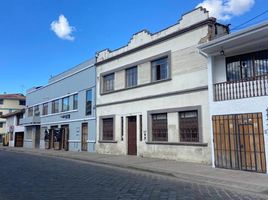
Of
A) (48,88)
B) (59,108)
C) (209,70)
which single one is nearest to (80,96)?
(59,108)

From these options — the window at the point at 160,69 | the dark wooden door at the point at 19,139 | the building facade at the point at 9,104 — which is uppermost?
the building facade at the point at 9,104

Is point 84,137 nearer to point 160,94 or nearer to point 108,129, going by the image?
point 108,129

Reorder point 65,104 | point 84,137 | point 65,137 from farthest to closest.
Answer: point 65,104 → point 65,137 → point 84,137

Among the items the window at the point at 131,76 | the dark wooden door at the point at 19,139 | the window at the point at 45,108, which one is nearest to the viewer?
the window at the point at 131,76

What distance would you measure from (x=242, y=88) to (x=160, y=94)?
5.71 m

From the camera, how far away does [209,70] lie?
14.1m

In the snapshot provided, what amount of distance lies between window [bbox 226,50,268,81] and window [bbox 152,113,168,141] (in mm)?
4943

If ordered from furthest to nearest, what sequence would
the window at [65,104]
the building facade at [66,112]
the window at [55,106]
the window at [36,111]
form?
the window at [36,111] < the window at [55,106] < the window at [65,104] < the building facade at [66,112]

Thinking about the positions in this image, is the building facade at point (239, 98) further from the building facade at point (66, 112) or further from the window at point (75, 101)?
the window at point (75, 101)

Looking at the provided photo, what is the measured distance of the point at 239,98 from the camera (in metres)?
12.7

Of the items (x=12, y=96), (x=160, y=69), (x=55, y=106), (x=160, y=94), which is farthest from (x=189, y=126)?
(x=12, y=96)

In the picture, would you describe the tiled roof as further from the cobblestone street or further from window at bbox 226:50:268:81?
window at bbox 226:50:268:81

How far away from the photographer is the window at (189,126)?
15.4m

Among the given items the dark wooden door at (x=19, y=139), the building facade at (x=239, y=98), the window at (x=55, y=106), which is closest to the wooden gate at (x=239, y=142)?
the building facade at (x=239, y=98)
